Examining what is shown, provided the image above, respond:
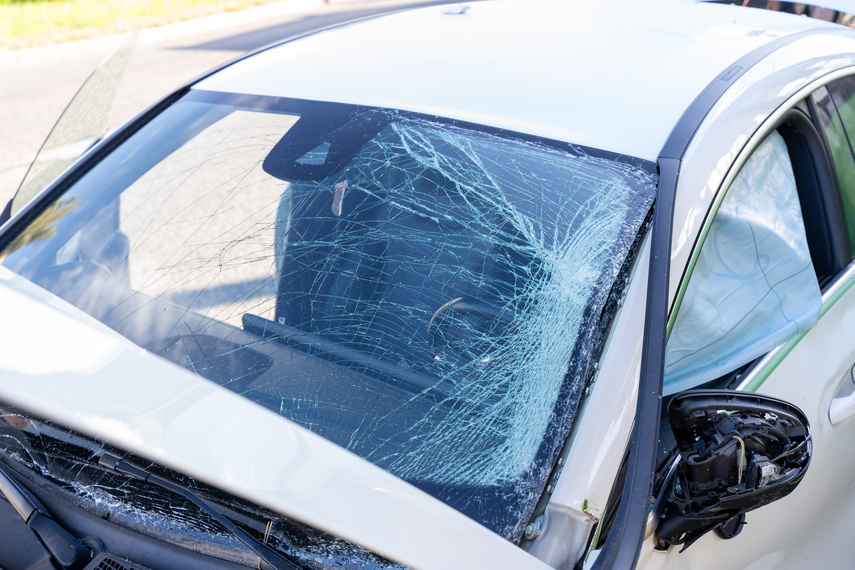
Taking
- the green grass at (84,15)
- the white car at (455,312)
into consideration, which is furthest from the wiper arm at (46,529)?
the green grass at (84,15)

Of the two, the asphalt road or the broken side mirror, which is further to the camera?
the asphalt road

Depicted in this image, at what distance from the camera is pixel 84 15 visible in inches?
423

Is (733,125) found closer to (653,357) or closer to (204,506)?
(653,357)

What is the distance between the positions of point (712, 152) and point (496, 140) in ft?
1.44

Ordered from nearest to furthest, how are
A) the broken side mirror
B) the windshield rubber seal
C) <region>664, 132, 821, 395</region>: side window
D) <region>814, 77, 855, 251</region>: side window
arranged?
the windshield rubber seal < the broken side mirror < <region>664, 132, 821, 395</region>: side window < <region>814, 77, 855, 251</region>: side window

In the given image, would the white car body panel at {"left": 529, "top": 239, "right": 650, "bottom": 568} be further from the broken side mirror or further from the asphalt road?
the asphalt road

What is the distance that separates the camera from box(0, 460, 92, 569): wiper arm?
109cm

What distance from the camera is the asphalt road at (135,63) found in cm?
638

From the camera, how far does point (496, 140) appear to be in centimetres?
151

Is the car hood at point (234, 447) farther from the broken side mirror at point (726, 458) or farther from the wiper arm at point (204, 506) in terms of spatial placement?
the broken side mirror at point (726, 458)

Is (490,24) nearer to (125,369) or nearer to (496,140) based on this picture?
(496,140)

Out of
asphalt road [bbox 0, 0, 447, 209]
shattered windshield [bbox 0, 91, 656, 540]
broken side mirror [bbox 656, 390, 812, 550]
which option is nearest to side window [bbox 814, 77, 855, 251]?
shattered windshield [bbox 0, 91, 656, 540]

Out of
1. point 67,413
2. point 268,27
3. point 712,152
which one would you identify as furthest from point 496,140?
point 268,27

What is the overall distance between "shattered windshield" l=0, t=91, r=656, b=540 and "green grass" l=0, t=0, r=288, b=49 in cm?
951
